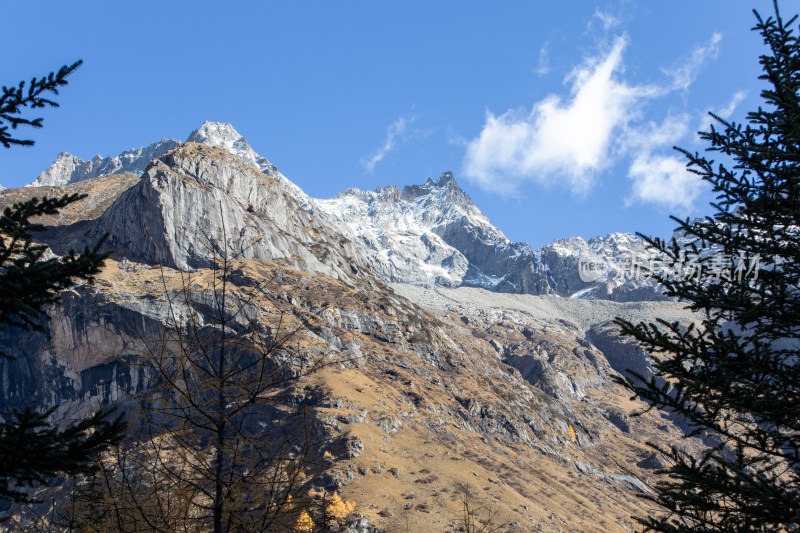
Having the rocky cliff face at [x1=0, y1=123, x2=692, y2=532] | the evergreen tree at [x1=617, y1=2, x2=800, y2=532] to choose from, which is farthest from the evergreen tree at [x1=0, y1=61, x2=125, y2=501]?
the rocky cliff face at [x1=0, y1=123, x2=692, y2=532]

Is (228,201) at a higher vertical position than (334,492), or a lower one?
higher

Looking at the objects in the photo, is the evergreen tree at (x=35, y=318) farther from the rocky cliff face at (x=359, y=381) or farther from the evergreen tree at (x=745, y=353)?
the rocky cliff face at (x=359, y=381)

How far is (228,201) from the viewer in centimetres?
17388

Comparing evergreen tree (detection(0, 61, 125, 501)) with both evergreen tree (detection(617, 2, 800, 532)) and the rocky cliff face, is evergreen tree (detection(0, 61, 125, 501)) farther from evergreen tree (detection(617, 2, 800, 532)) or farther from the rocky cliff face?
the rocky cliff face

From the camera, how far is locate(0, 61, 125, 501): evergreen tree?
19.4 feet

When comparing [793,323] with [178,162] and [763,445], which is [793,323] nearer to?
[763,445]

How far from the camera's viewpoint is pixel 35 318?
20.3 feet

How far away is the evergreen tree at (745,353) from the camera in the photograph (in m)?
8.77

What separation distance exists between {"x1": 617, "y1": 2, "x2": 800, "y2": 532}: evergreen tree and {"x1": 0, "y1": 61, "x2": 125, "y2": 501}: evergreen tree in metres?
8.39

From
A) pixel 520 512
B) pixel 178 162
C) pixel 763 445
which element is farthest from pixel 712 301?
pixel 178 162

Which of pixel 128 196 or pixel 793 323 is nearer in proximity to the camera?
pixel 793 323

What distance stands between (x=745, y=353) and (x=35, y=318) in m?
11.4

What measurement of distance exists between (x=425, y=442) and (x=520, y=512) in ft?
85.4

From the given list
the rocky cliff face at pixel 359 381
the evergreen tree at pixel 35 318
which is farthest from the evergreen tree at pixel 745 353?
the rocky cliff face at pixel 359 381
